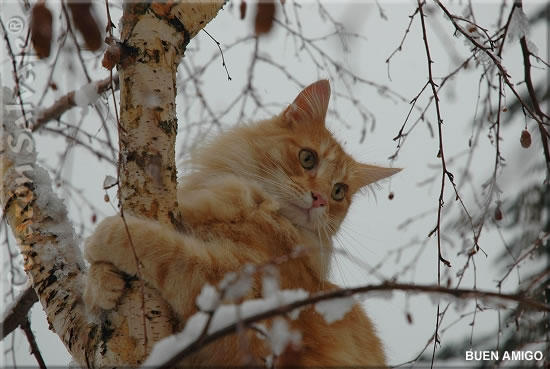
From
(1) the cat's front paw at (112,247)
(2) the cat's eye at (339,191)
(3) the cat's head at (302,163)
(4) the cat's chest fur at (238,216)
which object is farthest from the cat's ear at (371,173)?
(1) the cat's front paw at (112,247)

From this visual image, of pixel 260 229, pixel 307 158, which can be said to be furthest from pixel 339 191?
pixel 260 229

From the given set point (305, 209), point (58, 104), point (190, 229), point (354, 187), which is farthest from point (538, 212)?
point (58, 104)

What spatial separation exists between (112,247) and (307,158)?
1.26 m

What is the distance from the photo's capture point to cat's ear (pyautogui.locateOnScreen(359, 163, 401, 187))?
3.08m

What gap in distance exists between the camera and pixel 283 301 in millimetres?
980

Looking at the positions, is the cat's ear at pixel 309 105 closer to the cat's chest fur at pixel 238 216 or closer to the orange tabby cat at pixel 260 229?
the orange tabby cat at pixel 260 229

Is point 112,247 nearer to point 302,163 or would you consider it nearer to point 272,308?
point 272,308

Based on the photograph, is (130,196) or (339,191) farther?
(339,191)

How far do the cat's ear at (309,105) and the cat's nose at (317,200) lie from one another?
22.2 inches

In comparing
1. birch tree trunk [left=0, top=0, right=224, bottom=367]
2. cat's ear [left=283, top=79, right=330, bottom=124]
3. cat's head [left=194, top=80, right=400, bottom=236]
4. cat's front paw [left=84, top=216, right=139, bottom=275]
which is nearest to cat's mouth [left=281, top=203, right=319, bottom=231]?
cat's head [left=194, top=80, right=400, bottom=236]

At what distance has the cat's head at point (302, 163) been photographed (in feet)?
8.42

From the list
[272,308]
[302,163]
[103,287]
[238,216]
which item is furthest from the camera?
[302,163]

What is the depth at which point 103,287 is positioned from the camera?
172cm

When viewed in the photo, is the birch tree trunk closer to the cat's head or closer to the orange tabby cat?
the orange tabby cat
